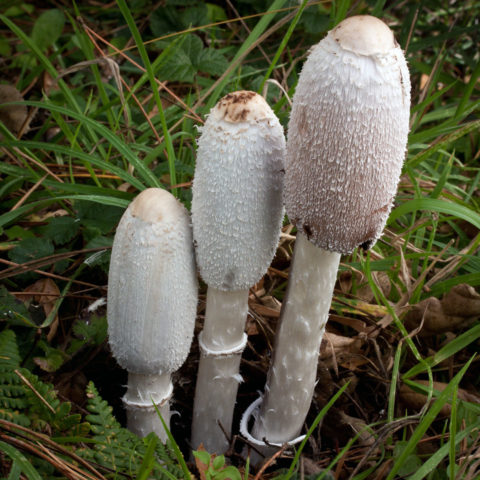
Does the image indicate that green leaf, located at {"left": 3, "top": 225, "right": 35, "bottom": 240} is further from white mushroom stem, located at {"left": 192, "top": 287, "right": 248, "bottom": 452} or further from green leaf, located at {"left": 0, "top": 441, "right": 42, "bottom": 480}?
green leaf, located at {"left": 0, "top": 441, "right": 42, "bottom": 480}

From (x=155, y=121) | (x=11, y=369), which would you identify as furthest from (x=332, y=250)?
(x=155, y=121)

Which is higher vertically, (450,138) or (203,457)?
(450,138)

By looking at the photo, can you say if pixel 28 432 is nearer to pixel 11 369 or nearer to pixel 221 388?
pixel 11 369

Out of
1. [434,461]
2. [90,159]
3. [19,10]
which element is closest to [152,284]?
[90,159]

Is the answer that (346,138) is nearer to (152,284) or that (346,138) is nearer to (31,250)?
(152,284)

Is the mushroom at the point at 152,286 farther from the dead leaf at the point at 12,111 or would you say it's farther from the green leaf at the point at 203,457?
the dead leaf at the point at 12,111

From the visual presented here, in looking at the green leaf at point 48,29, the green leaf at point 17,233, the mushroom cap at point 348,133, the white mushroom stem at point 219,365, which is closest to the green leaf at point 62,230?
the green leaf at point 17,233

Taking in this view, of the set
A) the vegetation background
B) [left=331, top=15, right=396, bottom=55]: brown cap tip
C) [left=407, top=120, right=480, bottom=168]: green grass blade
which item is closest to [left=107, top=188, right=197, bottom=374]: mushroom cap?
the vegetation background
